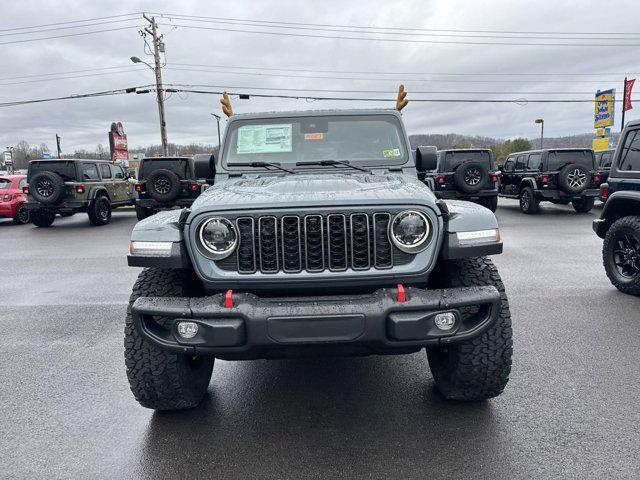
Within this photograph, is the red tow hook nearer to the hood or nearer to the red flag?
the hood

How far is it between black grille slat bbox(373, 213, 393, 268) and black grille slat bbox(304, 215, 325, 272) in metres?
0.29

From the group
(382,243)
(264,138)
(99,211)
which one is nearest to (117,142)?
(99,211)

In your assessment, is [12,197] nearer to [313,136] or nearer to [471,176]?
[471,176]

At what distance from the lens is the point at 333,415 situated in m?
3.07

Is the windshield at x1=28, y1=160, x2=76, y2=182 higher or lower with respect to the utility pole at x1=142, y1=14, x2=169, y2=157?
lower

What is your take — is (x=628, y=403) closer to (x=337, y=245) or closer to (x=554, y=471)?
(x=554, y=471)

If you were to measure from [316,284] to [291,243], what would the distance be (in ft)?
0.85

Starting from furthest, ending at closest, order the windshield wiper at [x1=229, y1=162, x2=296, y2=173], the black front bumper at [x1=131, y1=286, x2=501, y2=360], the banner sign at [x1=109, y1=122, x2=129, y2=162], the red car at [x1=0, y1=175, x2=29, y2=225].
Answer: the banner sign at [x1=109, y1=122, x2=129, y2=162]
the red car at [x1=0, y1=175, x2=29, y2=225]
the windshield wiper at [x1=229, y1=162, x2=296, y2=173]
the black front bumper at [x1=131, y1=286, x2=501, y2=360]

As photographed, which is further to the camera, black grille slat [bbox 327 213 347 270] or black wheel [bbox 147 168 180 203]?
black wheel [bbox 147 168 180 203]

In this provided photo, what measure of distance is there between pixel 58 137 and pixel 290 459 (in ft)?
253

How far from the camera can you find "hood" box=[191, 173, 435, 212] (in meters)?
2.65

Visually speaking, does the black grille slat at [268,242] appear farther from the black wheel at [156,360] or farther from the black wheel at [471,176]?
the black wheel at [471,176]

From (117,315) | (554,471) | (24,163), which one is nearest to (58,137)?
(24,163)

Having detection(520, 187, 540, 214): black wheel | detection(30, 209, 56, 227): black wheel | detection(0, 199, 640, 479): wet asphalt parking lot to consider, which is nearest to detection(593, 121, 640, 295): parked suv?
detection(0, 199, 640, 479): wet asphalt parking lot
